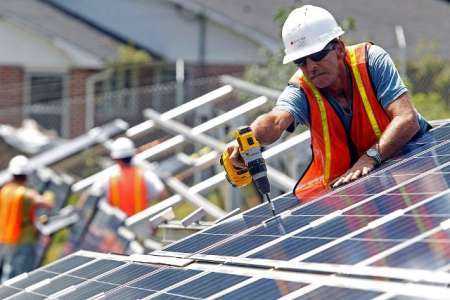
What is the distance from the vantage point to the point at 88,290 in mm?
6809

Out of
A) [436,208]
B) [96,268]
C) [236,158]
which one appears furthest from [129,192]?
[436,208]

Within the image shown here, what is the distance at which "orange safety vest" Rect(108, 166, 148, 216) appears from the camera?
45.7 ft

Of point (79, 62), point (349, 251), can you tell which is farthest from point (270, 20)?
point (349, 251)

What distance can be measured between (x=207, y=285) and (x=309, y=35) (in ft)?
6.95

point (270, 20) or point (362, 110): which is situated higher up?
point (270, 20)

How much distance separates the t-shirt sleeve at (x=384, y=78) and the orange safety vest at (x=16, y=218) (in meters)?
8.44

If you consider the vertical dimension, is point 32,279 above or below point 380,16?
below

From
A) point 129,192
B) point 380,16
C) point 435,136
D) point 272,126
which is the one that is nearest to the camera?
point 435,136

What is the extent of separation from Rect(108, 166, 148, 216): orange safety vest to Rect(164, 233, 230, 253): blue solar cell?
638 centimetres

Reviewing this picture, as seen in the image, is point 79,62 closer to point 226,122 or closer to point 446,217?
point 226,122

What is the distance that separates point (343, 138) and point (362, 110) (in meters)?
0.26

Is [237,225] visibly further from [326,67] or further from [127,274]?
[326,67]

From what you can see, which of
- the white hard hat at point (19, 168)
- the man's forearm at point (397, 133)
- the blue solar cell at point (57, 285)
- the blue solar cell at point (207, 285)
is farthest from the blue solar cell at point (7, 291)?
the white hard hat at point (19, 168)

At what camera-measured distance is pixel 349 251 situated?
5.71 m
